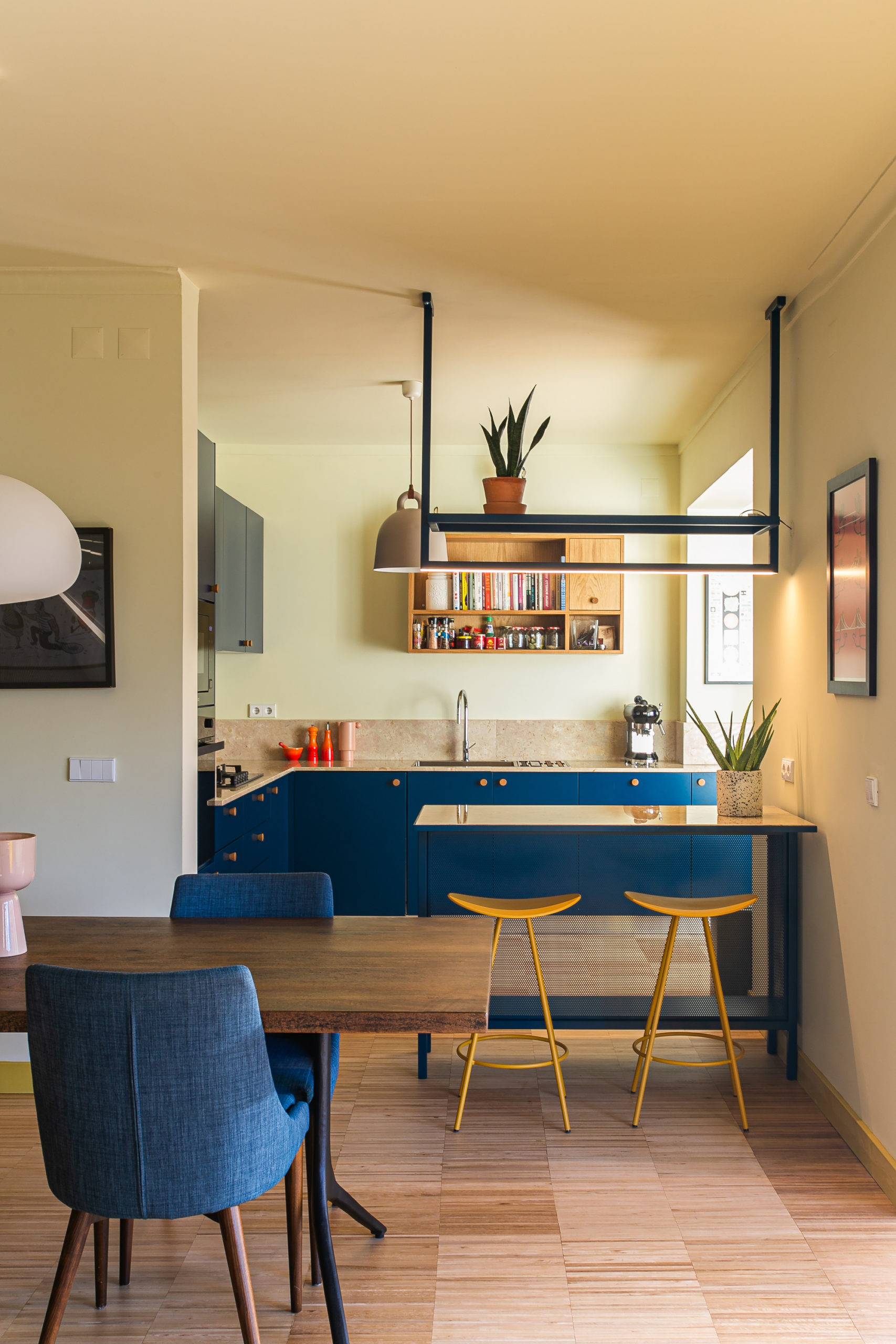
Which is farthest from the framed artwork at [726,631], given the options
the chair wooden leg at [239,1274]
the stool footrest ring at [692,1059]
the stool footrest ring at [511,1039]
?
the chair wooden leg at [239,1274]

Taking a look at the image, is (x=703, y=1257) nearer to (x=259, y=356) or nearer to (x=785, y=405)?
(x=785, y=405)

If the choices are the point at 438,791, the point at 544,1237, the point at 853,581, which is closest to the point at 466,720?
the point at 438,791

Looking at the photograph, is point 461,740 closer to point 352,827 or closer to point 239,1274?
point 352,827

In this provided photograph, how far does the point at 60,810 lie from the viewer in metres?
3.60

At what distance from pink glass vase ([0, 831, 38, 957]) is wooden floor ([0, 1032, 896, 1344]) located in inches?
32.6

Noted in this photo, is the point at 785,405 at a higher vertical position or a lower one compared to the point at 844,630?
higher

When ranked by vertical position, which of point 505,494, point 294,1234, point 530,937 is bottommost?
point 294,1234

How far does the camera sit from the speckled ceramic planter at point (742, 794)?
3.72m

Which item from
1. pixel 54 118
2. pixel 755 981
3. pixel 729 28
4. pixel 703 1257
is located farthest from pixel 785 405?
pixel 703 1257

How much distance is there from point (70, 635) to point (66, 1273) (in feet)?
7.08

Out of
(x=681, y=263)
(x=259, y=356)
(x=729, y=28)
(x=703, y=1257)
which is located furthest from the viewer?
(x=259, y=356)

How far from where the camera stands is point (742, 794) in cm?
372

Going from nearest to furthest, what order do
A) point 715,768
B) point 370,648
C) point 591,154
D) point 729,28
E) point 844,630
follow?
point 729,28, point 591,154, point 844,630, point 715,768, point 370,648

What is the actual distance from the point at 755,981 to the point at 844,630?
1.43m
